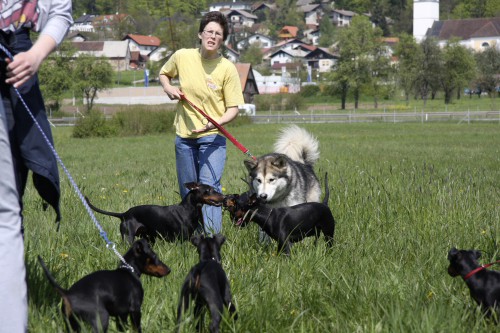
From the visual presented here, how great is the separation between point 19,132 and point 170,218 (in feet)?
8.84

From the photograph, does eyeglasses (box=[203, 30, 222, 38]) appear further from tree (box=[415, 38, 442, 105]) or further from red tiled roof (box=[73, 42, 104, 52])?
red tiled roof (box=[73, 42, 104, 52])

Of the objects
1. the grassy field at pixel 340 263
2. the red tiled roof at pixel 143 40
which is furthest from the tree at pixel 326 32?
the grassy field at pixel 340 263

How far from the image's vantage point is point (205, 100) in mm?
6723

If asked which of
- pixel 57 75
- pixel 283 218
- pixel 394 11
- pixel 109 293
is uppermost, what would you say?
Result: pixel 394 11

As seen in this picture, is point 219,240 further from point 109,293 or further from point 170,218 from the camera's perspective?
point 170,218

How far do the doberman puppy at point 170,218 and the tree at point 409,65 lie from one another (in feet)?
250

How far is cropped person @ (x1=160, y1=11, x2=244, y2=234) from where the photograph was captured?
666 centimetres

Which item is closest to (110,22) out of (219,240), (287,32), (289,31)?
(287,32)

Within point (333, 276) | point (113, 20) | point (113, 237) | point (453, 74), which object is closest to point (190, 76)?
point (113, 237)

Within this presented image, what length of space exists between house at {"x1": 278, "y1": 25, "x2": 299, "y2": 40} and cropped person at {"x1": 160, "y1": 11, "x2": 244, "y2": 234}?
184 m

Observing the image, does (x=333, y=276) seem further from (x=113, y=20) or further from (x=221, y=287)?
(x=113, y=20)

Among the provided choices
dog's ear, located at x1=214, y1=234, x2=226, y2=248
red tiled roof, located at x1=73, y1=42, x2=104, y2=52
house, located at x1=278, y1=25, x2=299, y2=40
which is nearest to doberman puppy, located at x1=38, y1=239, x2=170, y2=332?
dog's ear, located at x1=214, y1=234, x2=226, y2=248

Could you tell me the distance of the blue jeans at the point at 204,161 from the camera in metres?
6.71

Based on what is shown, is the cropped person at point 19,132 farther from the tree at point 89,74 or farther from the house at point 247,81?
the house at point 247,81
